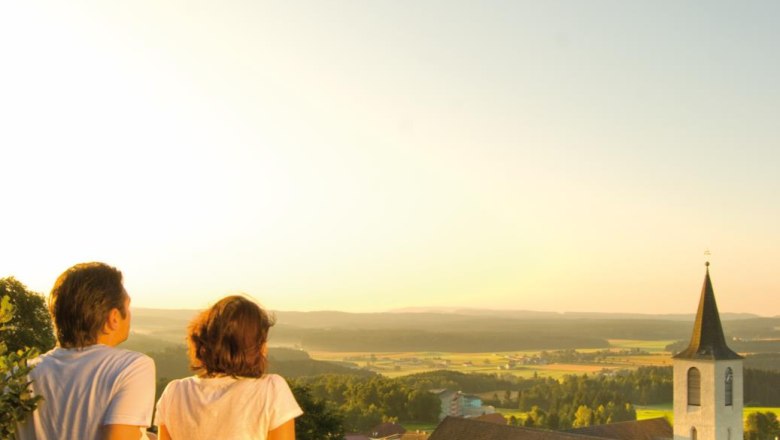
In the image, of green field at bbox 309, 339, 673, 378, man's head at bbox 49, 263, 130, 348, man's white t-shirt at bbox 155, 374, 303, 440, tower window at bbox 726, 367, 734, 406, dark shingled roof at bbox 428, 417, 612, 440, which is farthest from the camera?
green field at bbox 309, 339, 673, 378

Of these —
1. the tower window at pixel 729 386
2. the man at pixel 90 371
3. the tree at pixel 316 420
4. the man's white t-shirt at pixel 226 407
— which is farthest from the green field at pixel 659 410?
the man at pixel 90 371

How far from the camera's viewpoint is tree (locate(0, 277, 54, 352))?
27.5 metres

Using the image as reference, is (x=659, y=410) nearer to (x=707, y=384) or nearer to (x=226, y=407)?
(x=707, y=384)

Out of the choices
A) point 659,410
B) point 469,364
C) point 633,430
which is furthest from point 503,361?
point 633,430

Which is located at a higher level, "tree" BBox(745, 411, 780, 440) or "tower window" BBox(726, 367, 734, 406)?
"tower window" BBox(726, 367, 734, 406)

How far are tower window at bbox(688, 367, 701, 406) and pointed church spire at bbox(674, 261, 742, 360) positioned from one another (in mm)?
778

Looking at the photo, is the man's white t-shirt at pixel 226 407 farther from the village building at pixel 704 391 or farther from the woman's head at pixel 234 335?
the village building at pixel 704 391

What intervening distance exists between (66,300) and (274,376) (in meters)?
0.98

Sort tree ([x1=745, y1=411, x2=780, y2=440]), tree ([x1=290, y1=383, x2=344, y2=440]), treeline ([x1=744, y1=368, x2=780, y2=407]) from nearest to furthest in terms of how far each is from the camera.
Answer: tree ([x1=290, y1=383, x2=344, y2=440]) < tree ([x1=745, y1=411, x2=780, y2=440]) < treeline ([x1=744, y1=368, x2=780, y2=407])

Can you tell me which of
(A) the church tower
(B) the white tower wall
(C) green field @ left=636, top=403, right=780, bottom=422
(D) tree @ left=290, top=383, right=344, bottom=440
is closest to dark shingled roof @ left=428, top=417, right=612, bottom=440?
(B) the white tower wall

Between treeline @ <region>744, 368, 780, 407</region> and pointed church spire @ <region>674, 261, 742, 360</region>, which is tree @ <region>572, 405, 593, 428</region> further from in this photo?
pointed church spire @ <region>674, 261, 742, 360</region>

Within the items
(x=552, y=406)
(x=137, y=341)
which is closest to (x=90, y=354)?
(x=137, y=341)

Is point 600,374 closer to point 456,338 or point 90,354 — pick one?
point 456,338

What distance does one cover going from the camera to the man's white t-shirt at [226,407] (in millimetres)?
3959
